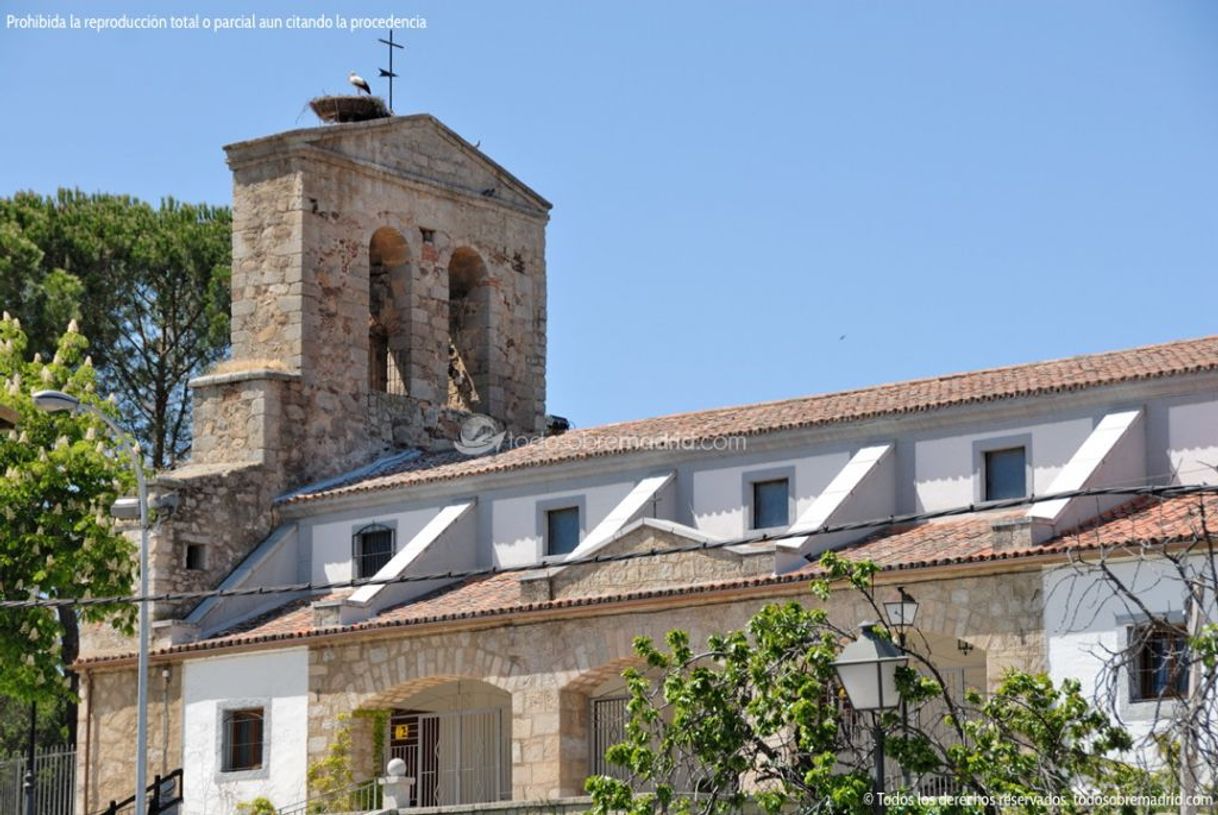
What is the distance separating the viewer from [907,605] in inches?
944

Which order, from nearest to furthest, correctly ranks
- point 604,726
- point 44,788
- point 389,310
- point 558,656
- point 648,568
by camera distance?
point 648,568
point 558,656
point 604,726
point 44,788
point 389,310

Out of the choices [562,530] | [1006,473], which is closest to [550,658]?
[562,530]

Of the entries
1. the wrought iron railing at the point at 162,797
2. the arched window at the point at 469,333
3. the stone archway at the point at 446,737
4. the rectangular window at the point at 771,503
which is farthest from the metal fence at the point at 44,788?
the rectangular window at the point at 771,503

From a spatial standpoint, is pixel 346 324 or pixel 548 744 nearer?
pixel 548 744

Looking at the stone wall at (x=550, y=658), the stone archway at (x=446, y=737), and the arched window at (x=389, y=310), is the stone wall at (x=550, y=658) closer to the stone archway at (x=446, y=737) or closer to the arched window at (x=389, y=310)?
the stone archway at (x=446, y=737)

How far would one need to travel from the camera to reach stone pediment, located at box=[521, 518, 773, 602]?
34.0 meters

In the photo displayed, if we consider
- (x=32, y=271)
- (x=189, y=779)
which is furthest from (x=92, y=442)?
(x=32, y=271)

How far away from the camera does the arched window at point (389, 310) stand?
4519 cm

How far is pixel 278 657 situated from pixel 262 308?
795 cm

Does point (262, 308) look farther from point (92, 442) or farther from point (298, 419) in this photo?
point (92, 442)

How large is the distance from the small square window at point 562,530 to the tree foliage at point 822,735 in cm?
1550

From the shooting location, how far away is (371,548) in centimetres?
4159

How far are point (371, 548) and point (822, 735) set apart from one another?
20.6m

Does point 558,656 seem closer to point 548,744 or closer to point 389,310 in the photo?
point 548,744
